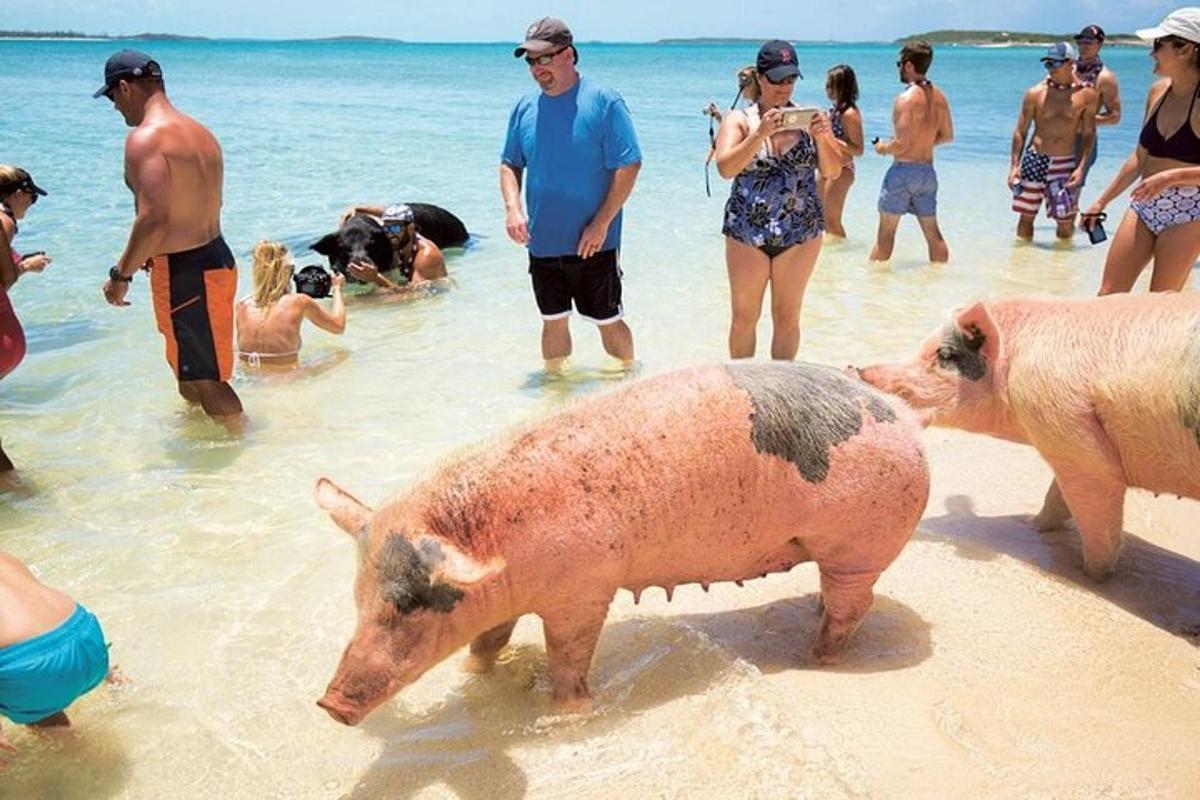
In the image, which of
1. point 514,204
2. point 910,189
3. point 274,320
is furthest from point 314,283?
point 910,189

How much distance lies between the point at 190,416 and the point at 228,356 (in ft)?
2.82

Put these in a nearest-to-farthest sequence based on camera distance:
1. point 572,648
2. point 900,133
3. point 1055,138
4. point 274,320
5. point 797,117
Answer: point 572,648, point 797,117, point 274,320, point 900,133, point 1055,138

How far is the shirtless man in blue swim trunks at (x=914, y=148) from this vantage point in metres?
10.5

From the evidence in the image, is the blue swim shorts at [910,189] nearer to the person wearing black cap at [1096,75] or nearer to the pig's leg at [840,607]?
the person wearing black cap at [1096,75]

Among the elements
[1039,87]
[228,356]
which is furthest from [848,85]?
[228,356]

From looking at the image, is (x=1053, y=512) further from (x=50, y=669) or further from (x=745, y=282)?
(x=50, y=669)

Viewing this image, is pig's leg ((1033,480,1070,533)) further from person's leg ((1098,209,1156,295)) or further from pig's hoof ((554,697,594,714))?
pig's hoof ((554,697,594,714))

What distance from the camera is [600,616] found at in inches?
130

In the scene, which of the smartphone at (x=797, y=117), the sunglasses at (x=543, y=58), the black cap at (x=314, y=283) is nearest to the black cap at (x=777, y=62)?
the smartphone at (x=797, y=117)

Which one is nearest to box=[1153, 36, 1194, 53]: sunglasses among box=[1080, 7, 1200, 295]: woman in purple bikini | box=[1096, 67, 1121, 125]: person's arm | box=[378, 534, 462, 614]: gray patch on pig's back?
box=[1080, 7, 1200, 295]: woman in purple bikini

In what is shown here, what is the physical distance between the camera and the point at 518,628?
409 cm

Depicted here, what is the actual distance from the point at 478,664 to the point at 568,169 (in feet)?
12.0

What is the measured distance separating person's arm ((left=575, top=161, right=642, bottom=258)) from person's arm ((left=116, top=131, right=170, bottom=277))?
2553 mm

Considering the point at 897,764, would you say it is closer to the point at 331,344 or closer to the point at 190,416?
the point at 190,416
